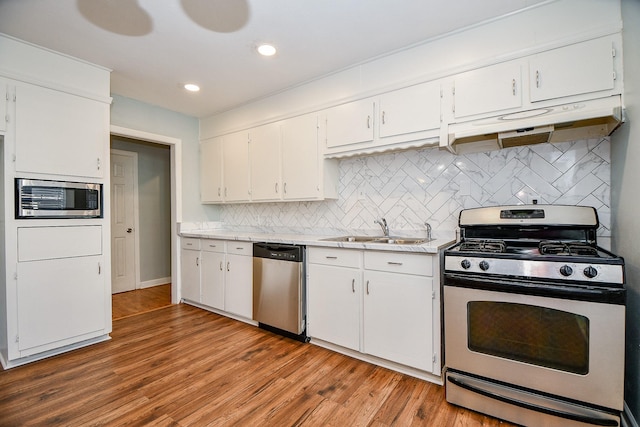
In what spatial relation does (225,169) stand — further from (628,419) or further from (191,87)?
(628,419)

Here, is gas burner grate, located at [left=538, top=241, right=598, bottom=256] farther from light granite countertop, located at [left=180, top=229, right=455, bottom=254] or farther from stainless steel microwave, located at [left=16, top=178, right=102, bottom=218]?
stainless steel microwave, located at [left=16, top=178, right=102, bottom=218]

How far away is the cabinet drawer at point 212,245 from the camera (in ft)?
11.2

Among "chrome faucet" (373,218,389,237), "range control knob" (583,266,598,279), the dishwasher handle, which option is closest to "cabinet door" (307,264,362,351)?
the dishwasher handle

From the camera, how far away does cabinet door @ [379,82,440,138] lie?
2311 mm

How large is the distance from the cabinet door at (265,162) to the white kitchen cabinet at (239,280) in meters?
0.68

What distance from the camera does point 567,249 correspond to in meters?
1.74

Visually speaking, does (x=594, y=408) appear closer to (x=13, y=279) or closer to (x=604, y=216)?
(x=604, y=216)

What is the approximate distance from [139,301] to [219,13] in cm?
372

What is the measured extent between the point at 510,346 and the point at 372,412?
89 cm

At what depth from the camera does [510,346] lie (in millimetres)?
1693

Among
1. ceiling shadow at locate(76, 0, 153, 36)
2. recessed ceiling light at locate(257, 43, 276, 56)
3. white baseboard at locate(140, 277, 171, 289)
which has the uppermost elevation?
ceiling shadow at locate(76, 0, 153, 36)

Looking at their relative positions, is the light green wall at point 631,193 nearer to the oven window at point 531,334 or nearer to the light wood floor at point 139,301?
the oven window at point 531,334

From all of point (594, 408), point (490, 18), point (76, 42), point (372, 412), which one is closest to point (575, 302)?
point (594, 408)

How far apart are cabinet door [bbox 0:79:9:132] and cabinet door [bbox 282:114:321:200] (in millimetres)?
2260
